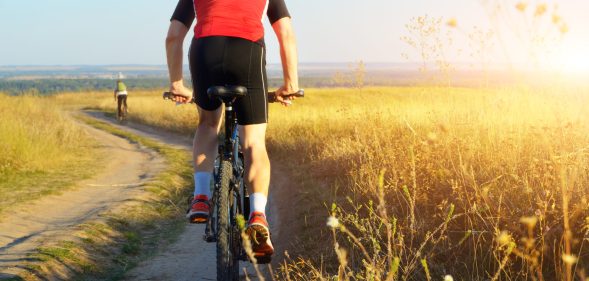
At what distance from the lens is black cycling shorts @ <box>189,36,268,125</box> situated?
3.85 meters

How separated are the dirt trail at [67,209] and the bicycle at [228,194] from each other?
6.20 feet

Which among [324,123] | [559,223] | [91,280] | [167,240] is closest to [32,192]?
[167,240]

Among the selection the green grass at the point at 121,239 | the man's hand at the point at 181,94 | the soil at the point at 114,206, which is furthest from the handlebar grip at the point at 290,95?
the green grass at the point at 121,239

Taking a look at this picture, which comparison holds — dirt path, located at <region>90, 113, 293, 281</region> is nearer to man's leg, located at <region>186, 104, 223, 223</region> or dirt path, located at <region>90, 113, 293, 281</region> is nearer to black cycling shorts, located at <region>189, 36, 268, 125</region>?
man's leg, located at <region>186, 104, 223, 223</region>

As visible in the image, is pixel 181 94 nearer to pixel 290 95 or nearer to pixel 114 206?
pixel 290 95

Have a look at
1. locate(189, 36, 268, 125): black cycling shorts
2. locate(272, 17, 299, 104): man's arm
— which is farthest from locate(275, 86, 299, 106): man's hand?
locate(189, 36, 268, 125): black cycling shorts

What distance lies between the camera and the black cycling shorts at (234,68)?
385 centimetres

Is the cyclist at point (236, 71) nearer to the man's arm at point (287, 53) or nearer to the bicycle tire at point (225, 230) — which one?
the man's arm at point (287, 53)

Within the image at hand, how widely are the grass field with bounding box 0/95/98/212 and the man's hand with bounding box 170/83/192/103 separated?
478cm

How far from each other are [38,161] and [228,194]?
30.0 ft

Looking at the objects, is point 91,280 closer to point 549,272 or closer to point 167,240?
point 167,240

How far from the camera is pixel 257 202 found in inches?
158

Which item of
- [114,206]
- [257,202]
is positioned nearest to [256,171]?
[257,202]

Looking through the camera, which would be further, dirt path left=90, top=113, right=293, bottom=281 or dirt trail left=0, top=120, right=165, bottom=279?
dirt trail left=0, top=120, right=165, bottom=279
